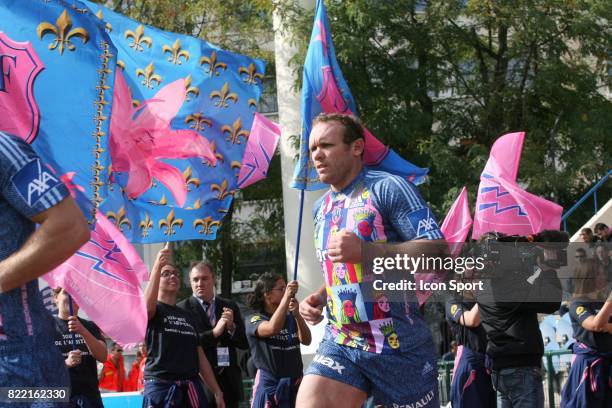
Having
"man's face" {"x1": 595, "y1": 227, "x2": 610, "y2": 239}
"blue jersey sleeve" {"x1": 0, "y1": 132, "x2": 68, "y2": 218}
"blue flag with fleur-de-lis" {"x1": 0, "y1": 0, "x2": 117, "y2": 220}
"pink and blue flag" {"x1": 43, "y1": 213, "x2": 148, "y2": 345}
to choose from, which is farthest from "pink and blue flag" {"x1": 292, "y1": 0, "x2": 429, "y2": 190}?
"man's face" {"x1": 595, "y1": 227, "x2": 610, "y2": 239}

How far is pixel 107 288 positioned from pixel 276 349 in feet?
12.6

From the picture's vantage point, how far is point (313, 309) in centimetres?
607

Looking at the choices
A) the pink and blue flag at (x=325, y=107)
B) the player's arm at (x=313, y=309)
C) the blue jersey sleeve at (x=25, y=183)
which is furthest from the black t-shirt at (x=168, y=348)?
the blue jersey sleeve at (x=25, y=183)

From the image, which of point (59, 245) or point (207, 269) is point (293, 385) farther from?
point (59, 245)

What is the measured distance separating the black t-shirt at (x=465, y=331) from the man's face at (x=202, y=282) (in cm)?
222

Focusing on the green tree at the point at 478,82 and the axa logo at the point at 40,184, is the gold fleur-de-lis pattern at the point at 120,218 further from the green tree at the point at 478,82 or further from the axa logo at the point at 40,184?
the green tree at the point at 478,82

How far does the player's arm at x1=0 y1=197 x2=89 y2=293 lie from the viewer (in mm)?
3645

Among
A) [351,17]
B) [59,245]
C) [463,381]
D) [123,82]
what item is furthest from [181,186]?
[351,17]

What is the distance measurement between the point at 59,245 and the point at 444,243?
104 inches

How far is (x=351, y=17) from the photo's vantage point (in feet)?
58.8

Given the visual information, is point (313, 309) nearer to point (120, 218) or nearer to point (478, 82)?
point (120, 218)

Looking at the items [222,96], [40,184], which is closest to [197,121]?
[222,96]

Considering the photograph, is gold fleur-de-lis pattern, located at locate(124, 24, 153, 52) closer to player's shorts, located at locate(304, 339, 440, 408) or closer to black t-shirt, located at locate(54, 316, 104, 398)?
black t-shirt, located at locate(54, 316, 104, 398)

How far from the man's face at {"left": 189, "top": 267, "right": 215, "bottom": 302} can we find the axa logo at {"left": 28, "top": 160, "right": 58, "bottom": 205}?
680 cm
